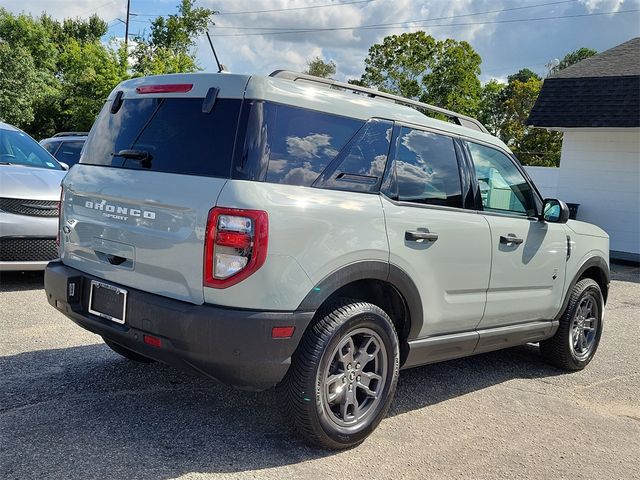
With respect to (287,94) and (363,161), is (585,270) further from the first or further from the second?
(287,94)

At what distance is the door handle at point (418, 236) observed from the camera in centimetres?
371

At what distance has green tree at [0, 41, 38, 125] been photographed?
108ft

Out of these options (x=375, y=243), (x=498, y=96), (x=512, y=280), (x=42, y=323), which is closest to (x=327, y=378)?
(x=375, y=243)

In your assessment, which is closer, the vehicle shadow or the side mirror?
→ the vehicle shadow

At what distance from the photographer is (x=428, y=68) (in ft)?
111

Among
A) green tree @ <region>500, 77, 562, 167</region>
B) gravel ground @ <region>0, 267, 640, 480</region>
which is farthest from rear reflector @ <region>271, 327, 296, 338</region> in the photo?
green tree @ <region>500, 77, 562, 167</region>

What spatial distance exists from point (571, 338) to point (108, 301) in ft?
12.9

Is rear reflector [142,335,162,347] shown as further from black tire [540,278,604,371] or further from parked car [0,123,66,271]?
parked car [0,123,66,271]

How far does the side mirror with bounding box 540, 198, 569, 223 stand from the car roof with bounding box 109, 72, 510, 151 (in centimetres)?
132

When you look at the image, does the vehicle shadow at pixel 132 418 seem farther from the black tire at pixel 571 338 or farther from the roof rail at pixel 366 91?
the roof rail at pixel 366 91

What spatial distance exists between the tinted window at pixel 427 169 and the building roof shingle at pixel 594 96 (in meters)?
10.4

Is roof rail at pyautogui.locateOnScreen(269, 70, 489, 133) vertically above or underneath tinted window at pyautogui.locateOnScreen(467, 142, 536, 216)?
above

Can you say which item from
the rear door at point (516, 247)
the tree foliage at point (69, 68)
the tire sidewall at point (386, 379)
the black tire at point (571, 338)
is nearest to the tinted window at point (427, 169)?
the rear door at point (516, 247)

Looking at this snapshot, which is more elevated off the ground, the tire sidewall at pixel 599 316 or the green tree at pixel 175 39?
the green tree at pixel 175 39
